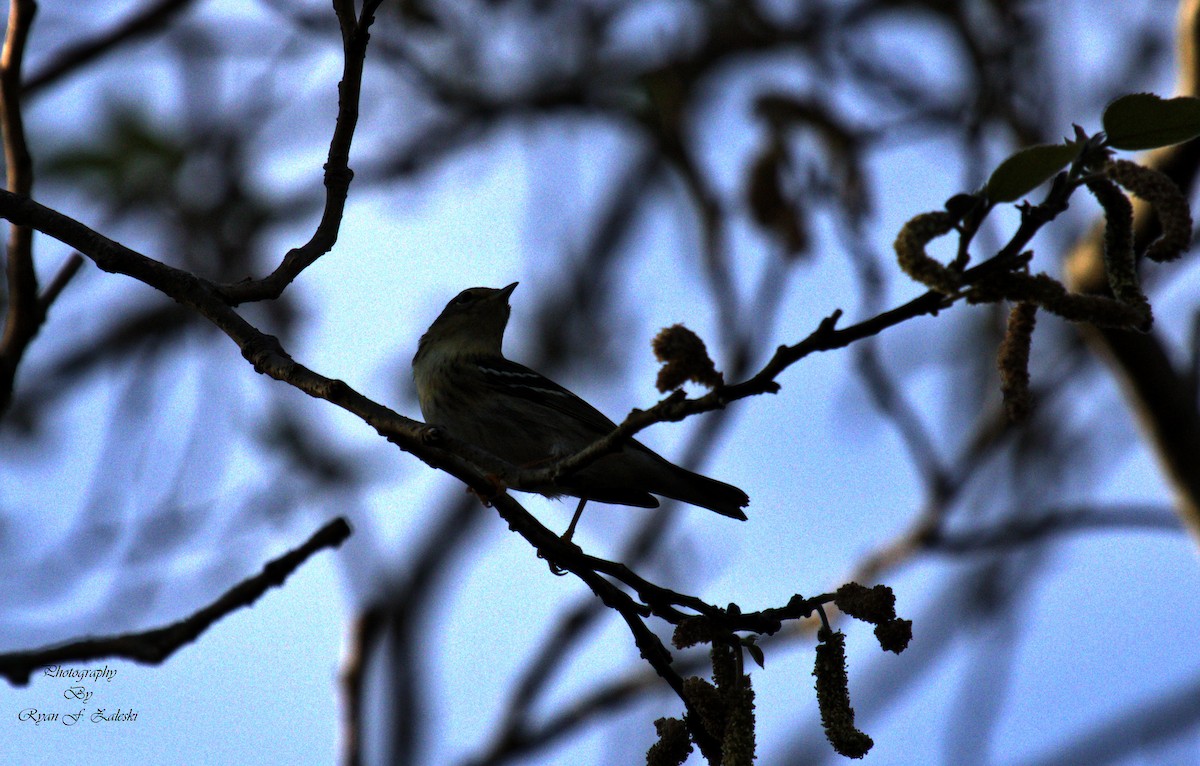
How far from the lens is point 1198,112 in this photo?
2.17 m

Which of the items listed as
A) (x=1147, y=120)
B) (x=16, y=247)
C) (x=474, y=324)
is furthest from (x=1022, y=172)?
(x=474, y=324)

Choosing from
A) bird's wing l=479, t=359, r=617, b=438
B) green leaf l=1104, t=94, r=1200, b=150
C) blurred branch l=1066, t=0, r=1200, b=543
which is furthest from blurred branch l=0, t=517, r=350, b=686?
blurred branch l=1066, t=0, r=1200, b=543

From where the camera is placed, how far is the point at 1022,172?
2.07 metres

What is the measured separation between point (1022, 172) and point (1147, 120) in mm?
289

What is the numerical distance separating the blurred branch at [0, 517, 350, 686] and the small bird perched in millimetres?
2178

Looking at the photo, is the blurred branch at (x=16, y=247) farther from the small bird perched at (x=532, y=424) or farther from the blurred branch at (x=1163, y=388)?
the blurred branch at (x=1163, y=388)

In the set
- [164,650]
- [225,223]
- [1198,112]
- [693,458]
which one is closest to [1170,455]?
[693,458]

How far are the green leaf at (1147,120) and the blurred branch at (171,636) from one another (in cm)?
202

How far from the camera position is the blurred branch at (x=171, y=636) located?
6.77 feet

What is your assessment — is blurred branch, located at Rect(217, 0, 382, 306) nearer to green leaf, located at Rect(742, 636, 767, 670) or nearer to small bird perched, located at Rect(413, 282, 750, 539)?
green leaf, located at Rect(742, 636, 767, 670)

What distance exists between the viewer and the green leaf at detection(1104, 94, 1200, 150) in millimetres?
2111

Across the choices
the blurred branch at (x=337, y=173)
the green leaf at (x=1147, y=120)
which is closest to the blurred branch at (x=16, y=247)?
the blurred branch at (x=337, y=173)

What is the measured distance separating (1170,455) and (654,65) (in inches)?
249

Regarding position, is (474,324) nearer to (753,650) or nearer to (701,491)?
(701,491)
